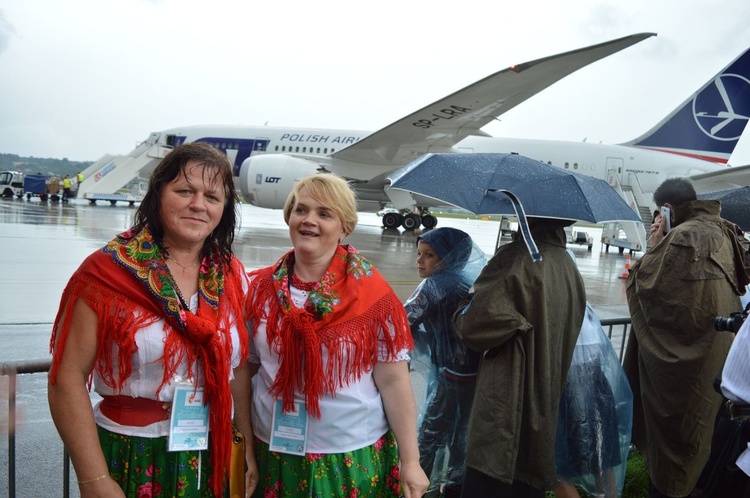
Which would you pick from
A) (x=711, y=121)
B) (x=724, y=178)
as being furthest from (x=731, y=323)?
(x=711, y=121)

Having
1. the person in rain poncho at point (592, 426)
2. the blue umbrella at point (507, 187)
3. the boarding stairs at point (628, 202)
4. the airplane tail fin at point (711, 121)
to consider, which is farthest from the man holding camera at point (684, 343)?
the airplane tail fin at point (711, 121)

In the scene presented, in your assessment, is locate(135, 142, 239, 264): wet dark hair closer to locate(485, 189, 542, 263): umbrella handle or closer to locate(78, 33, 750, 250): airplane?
locate(485, 189, 542, 263): umbrella handle

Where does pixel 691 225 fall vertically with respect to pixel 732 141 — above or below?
below

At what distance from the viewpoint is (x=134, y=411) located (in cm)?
187

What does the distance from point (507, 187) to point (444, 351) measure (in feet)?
2.81

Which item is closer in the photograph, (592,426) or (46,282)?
(592,426)

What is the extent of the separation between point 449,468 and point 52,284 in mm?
6962

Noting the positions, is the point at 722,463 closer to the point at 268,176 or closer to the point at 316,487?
the point at 316,487

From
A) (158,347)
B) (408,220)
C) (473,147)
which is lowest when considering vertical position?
(408,220)

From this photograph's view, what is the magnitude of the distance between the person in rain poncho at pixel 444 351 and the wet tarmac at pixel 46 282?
186 cm

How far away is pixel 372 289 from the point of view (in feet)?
7.09

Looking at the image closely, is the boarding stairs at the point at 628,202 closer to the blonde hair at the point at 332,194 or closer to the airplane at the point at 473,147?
the airplane at the point at 473,147

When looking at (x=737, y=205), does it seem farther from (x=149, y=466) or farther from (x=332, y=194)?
(x=149, y=466)

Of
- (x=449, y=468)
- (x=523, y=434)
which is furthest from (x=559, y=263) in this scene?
(x=449, y=468)
